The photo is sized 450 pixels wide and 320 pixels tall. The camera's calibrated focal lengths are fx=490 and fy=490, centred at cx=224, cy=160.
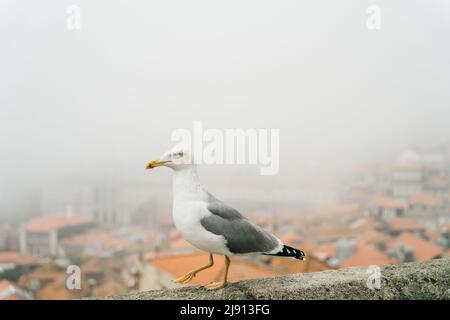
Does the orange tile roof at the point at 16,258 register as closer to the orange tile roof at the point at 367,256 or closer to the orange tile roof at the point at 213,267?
the orange tile roof at the point at 213,267

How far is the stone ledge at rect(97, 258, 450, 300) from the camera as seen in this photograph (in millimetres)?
2139

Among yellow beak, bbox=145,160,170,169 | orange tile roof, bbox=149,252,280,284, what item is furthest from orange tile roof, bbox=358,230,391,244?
yellow beak, bbox=145,160,170,169

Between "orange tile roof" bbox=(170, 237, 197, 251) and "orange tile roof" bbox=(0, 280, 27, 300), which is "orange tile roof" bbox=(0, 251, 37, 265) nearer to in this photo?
"orange tile roof" bbox=(0, 280, 27, 300)

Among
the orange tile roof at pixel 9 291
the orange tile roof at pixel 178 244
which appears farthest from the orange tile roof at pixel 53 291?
the orange tile roof at pixel 178 244

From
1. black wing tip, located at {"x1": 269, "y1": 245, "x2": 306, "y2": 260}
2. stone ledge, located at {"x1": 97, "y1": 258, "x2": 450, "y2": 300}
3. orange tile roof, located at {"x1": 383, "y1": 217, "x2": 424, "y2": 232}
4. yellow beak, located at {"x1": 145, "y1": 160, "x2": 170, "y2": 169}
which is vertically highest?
yellow beak, located at {"x1": 145, "y1": 160, "x2": 170, "y2": 169}

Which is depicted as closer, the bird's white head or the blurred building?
the bird's white head

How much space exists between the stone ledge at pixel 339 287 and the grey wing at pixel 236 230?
19cm

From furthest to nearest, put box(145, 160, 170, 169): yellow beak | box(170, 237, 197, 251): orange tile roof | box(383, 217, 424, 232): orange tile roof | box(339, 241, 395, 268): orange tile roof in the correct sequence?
box(383, 217, 424, 232): orange tile roof < box(339, 241, 395, 268): orange tile roof < box(170, 237, 197, 251): orange tile roof < box(145, 160, 170, 169): yellow beak

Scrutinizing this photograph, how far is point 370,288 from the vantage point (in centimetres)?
231

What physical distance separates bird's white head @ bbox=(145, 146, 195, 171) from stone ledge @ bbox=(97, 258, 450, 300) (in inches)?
22.4

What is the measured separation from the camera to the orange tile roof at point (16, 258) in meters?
4.14
